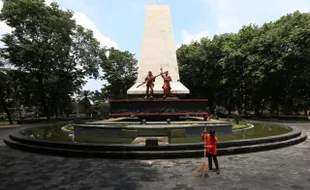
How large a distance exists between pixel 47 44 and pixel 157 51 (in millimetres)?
13892

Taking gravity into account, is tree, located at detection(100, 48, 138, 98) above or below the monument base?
above

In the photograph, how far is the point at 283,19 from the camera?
33.2 m

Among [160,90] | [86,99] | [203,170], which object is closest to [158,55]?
Result: [160,90]

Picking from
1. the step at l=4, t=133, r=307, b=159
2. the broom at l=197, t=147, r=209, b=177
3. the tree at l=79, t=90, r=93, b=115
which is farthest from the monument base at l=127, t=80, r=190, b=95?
the tree at l=79, t=90, r=93, b=115

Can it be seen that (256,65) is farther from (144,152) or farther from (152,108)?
(144,152)

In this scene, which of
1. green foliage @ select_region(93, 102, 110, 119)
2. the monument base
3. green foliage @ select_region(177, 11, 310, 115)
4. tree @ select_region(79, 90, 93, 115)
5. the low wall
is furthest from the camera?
tree @ select_region(79, 90, 93, 115)

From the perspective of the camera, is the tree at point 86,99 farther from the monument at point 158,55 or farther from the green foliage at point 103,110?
the monument at point 158,55

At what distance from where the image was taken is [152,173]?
8.55 metres

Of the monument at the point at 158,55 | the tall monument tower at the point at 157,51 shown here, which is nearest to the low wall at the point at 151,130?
the monument at the point at 158,55

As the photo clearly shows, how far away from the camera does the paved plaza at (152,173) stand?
7.34 m

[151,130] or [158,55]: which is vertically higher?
[158,55]

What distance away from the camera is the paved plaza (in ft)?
24.1

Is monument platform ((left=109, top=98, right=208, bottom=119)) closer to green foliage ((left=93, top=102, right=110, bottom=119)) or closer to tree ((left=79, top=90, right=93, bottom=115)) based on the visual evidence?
green foliage ((left=93, top=102, right=110, bottom=119))

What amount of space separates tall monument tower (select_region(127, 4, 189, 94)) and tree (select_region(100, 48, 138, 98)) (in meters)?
18.7
